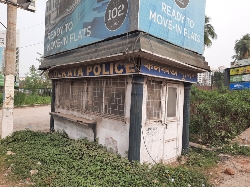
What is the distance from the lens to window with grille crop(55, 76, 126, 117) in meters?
5.50

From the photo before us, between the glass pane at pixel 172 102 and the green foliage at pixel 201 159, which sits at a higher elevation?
the glass pane at pixel 172 102

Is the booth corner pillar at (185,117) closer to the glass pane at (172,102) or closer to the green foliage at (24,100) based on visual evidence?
the glass pane at (172,102)

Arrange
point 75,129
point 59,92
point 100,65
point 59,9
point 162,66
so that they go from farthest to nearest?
point 59,92 → point 59,9 → point 75,129 → point 100,65 → point 162,66

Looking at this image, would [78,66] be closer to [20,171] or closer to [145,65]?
[145,65]

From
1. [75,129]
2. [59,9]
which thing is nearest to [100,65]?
[75,129]

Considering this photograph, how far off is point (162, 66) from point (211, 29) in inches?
741

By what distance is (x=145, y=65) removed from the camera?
4590 millimetres

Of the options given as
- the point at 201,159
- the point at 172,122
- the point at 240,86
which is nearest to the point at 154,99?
the point at 172,122

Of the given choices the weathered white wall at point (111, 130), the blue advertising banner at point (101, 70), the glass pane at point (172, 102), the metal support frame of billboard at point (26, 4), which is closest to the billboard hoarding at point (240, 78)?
the glass pane at point (172, 102)

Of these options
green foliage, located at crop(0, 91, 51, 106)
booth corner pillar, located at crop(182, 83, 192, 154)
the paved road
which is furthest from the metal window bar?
green foliage, located at crop(0, 91, 51, 106)

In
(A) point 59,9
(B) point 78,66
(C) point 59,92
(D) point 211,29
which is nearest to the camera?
(B) point 78,66

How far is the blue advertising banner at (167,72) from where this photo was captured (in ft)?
15.3

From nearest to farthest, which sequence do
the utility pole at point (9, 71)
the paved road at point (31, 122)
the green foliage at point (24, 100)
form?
the utility pole at point (9, 71) < the paved road at point (31, 122) < the green foliage at point (24, 100)

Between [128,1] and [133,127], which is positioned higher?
[128,1]
